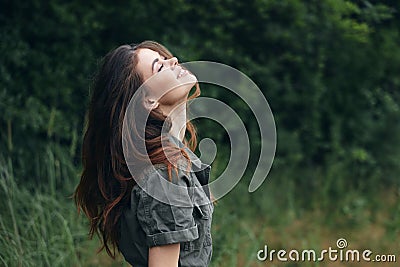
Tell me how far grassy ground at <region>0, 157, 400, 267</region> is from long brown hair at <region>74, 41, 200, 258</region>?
997 millimetres

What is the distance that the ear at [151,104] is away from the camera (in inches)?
89.6

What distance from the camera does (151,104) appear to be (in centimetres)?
228

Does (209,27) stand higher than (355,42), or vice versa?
(209,27)

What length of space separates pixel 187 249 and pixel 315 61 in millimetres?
4317

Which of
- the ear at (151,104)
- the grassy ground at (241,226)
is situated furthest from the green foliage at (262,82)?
the ear at (151,104)

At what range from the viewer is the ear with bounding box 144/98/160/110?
2.28m

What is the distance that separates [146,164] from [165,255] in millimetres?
299

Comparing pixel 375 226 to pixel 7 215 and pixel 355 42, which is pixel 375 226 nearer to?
pixel 355 42

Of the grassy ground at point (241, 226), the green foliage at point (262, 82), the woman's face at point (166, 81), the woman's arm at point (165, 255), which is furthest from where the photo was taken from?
the green foliage at point (262, 82)

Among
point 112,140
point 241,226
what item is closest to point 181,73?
point 112,140

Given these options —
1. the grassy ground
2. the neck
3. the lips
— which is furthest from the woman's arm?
the grassy ground

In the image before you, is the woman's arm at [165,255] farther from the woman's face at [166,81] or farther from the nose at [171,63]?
the nose at [171,63]

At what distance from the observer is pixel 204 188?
2.32 m

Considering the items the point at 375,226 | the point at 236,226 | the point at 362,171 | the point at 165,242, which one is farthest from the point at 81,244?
the point at 362,171
